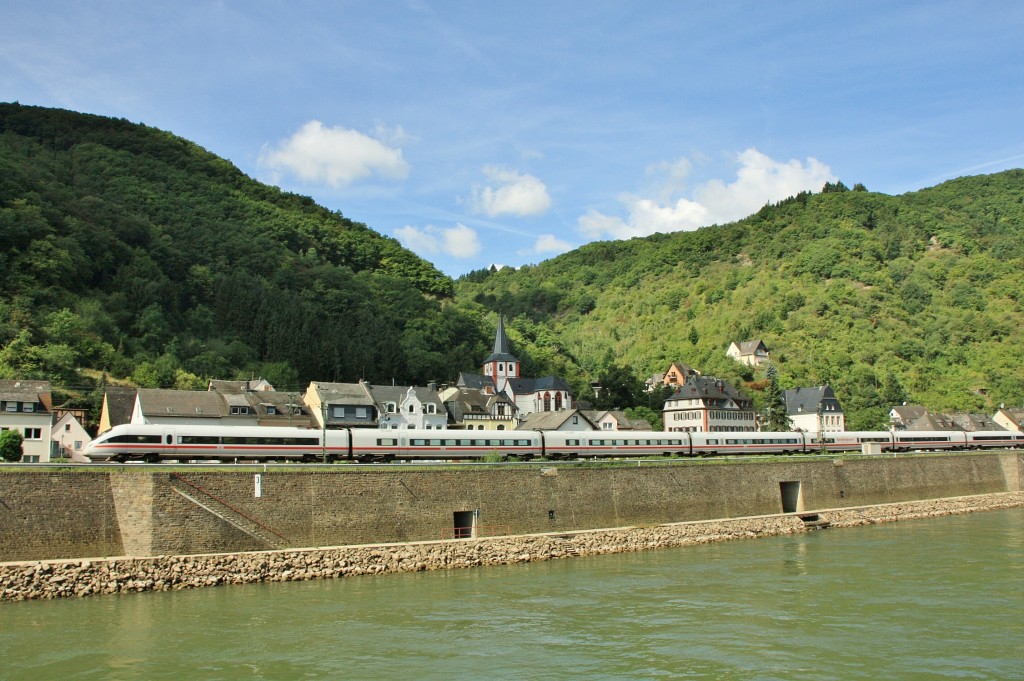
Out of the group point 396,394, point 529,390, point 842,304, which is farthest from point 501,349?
point 842,304

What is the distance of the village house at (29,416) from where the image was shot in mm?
45344

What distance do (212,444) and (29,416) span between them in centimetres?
1625

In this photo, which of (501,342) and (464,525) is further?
(501,342)

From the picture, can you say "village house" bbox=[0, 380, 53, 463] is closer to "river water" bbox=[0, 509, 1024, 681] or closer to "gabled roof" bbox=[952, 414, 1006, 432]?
"river water" bbox=[0, 509, 1024, 681]

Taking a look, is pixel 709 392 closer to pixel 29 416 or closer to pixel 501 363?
pixel 501 363

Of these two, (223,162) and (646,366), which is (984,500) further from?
(223,162)

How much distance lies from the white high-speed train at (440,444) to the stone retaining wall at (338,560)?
26.1 ft

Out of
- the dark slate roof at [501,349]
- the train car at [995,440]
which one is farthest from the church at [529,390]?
the train car at [995,440]

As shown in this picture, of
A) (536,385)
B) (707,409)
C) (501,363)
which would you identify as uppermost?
(501,363)

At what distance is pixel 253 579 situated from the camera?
95.6 feet

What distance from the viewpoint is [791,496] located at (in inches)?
1973

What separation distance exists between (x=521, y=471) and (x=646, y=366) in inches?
4067

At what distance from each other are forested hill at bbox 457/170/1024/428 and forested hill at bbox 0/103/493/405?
79.3 ft

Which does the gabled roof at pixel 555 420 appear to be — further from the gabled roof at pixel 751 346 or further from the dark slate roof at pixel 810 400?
the gabled roof at pixel 751 346
